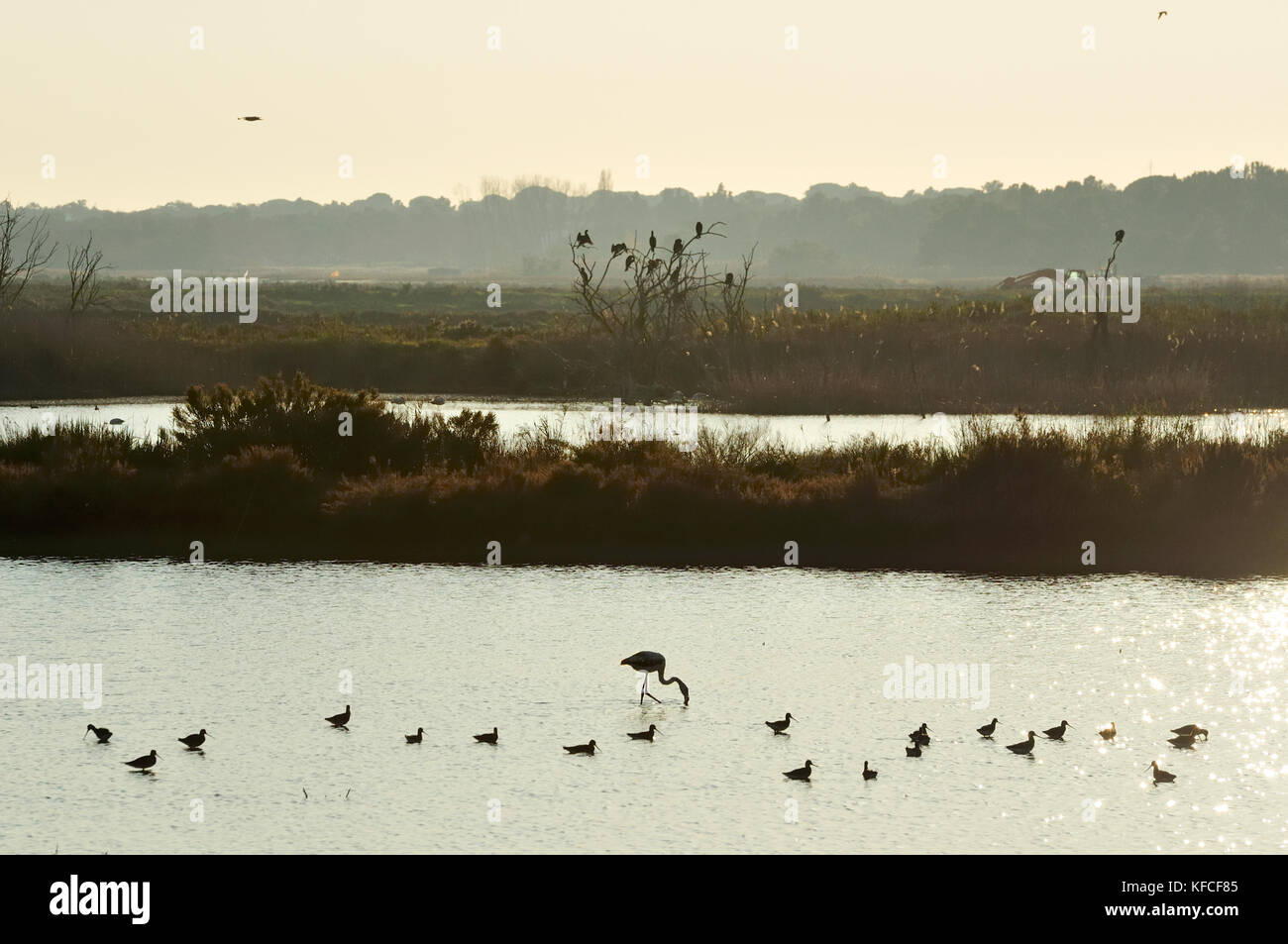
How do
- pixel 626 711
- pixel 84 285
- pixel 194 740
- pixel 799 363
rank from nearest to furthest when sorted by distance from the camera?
pixel 194 740, pixel 626 711, pixel 799 363, pixel 84 285

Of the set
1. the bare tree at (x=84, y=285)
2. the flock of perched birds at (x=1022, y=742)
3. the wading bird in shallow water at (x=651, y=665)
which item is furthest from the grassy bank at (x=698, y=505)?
the bare tree at (x=84, y=285)

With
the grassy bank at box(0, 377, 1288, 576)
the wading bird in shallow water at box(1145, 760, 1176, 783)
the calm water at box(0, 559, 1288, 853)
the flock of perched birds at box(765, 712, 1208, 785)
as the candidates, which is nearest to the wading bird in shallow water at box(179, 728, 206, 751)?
the calm water at box(0, 559, 1288, 853)

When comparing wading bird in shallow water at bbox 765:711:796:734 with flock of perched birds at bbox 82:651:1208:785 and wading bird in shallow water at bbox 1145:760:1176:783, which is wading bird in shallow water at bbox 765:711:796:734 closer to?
flock of perched birds at bbox 82:651:1208:785

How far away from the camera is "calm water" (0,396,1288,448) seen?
3703 cm

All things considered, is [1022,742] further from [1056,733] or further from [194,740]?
[194,740]

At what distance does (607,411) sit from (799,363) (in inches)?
363

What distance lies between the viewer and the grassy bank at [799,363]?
45750 millimetres

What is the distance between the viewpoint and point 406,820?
12523 mm

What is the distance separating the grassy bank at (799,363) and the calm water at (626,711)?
2319 cm

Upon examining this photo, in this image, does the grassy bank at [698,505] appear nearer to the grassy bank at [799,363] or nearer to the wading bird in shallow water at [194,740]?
the wading bird in shallow water at [194,740]

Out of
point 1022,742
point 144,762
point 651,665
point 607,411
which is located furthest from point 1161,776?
point 607,411

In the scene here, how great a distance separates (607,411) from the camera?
41.4 m
